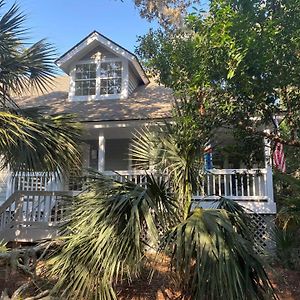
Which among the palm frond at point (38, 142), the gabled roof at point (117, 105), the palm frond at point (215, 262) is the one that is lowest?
the palm frond at point (215, 262)

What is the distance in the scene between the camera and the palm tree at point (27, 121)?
8.45 metres

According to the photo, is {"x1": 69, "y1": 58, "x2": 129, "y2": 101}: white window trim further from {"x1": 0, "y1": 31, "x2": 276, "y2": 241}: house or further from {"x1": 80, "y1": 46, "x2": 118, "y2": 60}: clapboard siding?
{"x1": 80, "y1": 46, "x2": 118, "y2": 60}: clapboard siding

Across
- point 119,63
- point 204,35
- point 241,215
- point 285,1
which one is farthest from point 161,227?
point 119,63

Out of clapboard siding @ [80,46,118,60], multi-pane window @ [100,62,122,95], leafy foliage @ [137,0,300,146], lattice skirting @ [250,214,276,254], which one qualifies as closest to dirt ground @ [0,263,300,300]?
lattice skirting @ [250,214,276,254]

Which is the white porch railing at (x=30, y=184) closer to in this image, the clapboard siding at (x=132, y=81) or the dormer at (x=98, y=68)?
the dormer at (x=98, y=68)

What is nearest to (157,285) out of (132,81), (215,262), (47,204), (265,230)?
(215,262)

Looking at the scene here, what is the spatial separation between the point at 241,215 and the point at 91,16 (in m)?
12.4

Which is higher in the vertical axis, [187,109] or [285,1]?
[285,1]

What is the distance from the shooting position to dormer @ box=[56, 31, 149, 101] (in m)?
15.6

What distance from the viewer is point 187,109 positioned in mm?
7055

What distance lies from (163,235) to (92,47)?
37.5ft

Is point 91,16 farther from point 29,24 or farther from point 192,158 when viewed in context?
point 192,158

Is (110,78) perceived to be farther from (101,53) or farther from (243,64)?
(243,64)

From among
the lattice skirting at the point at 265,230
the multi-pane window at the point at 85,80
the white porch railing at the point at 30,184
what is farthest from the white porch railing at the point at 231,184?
the multi-pane window at the point at 85,80
